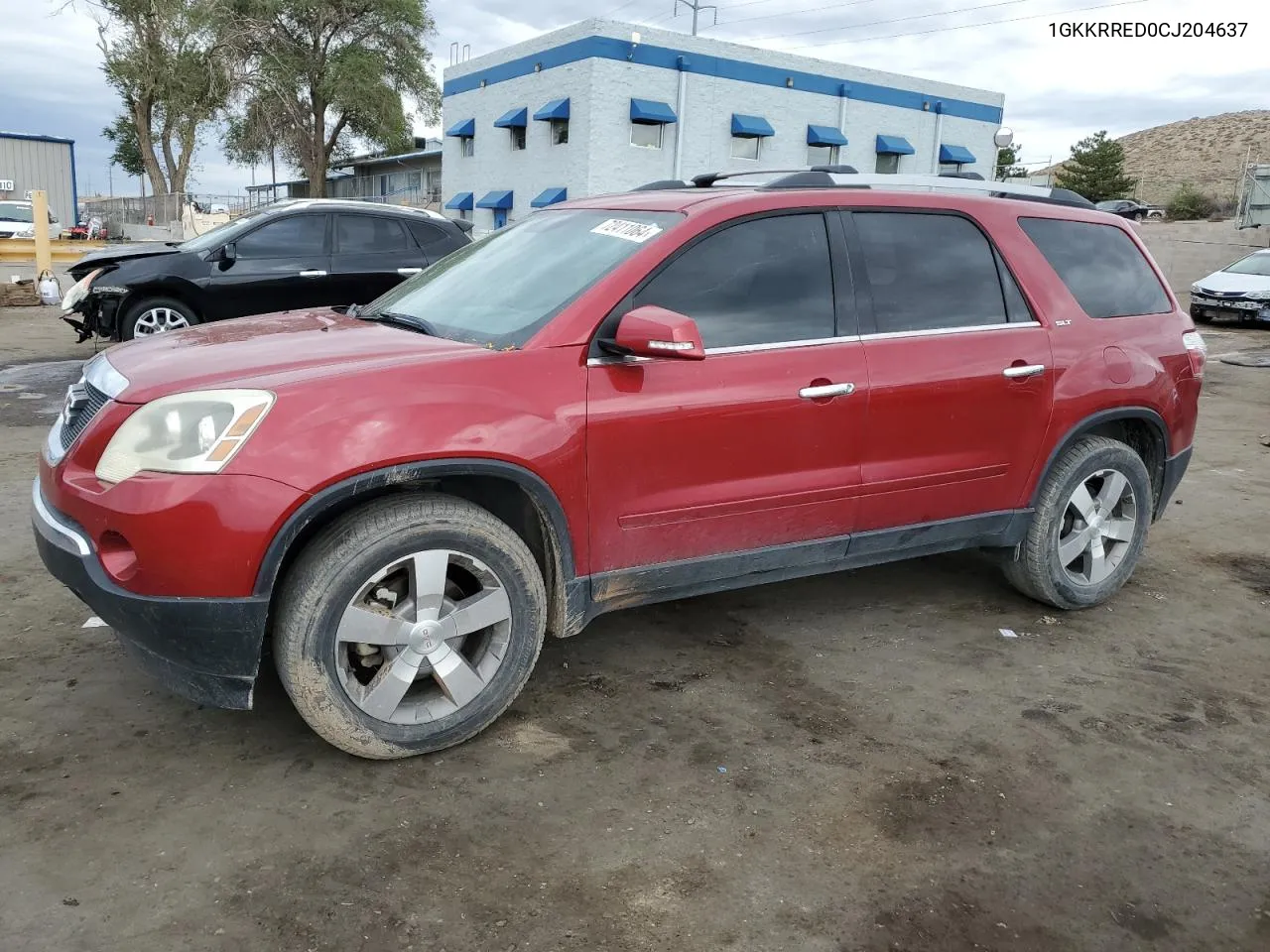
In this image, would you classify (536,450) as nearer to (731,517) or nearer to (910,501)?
(731,517)

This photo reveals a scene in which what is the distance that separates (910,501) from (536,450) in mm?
1597

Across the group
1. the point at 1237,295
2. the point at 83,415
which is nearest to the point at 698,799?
the point at 83,415

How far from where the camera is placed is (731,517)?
354cm

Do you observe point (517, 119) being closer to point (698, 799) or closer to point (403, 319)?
point (403, 319)

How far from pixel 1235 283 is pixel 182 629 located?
20575mm

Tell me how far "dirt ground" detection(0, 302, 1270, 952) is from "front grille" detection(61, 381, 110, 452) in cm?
69

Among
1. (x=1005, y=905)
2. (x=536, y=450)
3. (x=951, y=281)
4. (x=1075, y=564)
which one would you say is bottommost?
(x=1005, y=905)

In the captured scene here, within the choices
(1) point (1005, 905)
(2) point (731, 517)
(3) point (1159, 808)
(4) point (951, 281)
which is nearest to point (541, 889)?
(1) point (1005, 905)

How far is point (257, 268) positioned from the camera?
1005 centimetres

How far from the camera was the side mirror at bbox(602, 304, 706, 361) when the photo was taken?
3.10m

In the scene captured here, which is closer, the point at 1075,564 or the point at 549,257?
the point at 549,257

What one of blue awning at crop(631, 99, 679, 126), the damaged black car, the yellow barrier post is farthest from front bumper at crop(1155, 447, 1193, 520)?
blue awning at crop(631, 99, 679, 126)

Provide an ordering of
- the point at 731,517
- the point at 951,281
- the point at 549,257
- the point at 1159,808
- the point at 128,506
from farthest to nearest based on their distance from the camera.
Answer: the point at 951,281 → the point at 549,257 → the point at 731,517 → the point at 1159,808 → the point at 128,506

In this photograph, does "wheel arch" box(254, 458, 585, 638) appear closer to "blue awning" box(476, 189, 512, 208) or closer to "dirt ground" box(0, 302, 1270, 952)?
"dirt ground" box(0, 302, 1270, 952)
